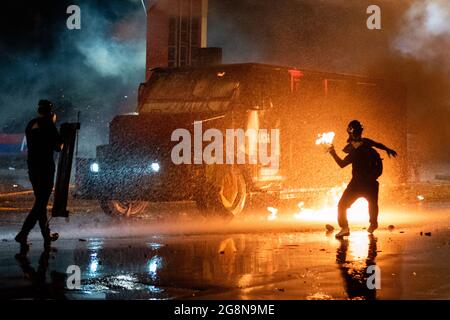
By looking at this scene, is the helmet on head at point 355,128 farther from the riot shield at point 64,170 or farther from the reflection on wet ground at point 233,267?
the riot shield at point 64,170

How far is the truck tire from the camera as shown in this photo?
14.5m

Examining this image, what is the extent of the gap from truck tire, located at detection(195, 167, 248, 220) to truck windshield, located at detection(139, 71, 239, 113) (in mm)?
1244

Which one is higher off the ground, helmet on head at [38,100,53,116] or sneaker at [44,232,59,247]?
helmet on head at [38,100,53,116]

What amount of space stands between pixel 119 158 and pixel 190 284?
7465 millimetres

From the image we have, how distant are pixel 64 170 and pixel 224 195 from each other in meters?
4.17

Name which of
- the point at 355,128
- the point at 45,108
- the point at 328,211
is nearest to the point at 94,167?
the point at 45,108

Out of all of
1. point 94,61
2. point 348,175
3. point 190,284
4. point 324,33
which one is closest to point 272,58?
point 324,33

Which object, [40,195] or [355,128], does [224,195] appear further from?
[40,195]

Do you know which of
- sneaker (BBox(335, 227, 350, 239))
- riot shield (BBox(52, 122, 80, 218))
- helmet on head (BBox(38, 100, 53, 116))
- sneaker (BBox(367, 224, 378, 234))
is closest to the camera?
helmet on head (BBox(38, 100, 53, 116))

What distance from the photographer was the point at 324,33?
30.3m

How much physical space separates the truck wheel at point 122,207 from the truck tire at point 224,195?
1.77m

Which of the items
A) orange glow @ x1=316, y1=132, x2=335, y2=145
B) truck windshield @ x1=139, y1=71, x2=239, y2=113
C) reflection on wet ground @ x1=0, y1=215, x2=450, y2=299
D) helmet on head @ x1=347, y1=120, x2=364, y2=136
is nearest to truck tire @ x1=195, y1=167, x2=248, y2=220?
truck windshield @ x1=139, y1=71, x2=239, y2=113

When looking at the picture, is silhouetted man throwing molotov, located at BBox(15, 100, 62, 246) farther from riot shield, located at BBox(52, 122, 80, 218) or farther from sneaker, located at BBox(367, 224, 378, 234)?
sneaker, located at BBox(367, 224, 378, 234)

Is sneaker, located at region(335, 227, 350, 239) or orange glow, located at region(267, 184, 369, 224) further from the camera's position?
orange glow, located at region(267, 184, 369, 224)
